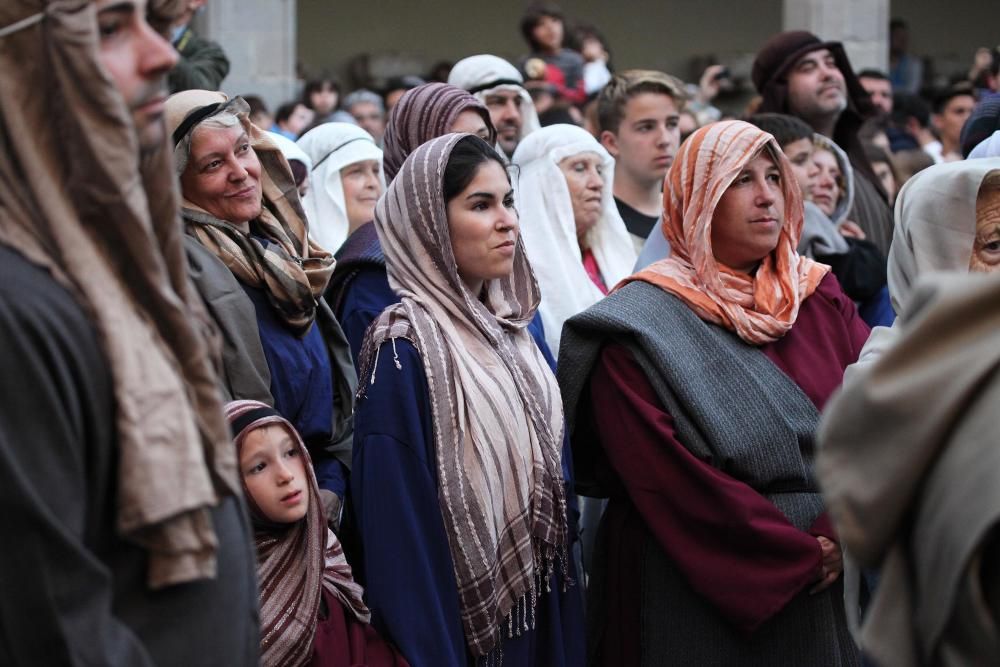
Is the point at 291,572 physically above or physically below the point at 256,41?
below

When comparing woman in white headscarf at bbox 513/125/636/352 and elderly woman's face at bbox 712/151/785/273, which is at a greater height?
elderly woman's face at bbox 712/151/785/273

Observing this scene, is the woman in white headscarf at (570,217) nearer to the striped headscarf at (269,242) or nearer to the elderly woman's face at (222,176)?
the striped headscarf at (269,242)

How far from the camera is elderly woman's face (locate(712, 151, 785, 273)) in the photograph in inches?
166

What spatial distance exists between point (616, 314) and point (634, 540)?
0.59m

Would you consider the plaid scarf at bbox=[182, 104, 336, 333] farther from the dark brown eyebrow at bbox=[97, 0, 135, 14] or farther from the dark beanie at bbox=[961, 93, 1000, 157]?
the dark beanie at bbox=[961, 93, 1000, 157]

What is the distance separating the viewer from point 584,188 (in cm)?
→ 559

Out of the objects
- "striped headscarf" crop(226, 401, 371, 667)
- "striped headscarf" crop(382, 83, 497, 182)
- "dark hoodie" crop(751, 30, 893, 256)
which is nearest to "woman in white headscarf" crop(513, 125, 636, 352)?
"striped headscarf" crop(382, 83, 497, 182)

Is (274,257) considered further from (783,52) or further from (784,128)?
(783,52)

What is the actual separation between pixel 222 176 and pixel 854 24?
9.27 m

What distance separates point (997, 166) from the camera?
3.73 metres

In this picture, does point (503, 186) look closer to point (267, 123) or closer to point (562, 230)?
point (562, 230)

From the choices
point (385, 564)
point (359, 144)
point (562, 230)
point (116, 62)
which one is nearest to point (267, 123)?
point (359, 144)

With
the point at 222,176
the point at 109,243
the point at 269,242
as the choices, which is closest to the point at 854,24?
the point at 269,242

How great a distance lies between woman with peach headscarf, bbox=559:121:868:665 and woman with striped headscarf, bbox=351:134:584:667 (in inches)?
7.0
